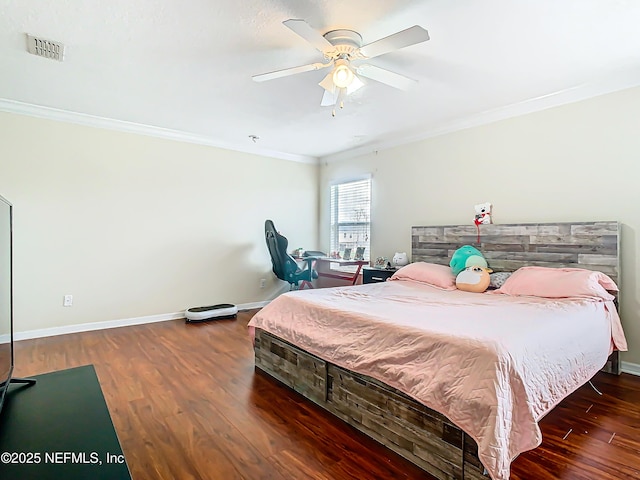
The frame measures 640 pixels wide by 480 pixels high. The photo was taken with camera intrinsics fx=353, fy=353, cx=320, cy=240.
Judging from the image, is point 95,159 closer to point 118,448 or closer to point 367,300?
point 367,300

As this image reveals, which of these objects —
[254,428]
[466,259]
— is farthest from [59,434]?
[466,259]

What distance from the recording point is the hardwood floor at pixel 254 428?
1.74 m

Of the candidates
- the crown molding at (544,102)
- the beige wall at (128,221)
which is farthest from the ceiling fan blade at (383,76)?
the beige wall at (128,221)

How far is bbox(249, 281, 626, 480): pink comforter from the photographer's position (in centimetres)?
150

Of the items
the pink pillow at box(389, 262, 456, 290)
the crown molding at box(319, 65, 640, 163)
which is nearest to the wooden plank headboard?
the pink pillow at box(389, 262, 456, 290)

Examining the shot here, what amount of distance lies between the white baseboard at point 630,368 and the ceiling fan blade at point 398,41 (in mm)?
3126

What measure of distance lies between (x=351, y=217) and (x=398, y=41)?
3674 millimetres

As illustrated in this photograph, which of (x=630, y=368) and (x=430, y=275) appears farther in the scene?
(x=430, y=275)

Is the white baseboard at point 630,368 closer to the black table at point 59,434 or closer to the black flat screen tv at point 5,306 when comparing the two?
the black table at point 59,434

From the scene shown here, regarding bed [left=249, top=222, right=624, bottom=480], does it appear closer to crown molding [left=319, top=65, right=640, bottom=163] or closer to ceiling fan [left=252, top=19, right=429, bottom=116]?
crown molding [left=319, top=65, right=640, bottom=163]

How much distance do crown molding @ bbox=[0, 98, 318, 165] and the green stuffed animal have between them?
3283 millimetres

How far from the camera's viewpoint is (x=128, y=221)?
14.3 ft

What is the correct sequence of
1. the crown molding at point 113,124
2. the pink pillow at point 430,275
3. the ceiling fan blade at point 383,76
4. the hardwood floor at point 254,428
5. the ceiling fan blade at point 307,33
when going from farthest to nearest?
the crown molding at point 113,124 → the pink pillow at point 430,275 → the ceiling fan blade at point 383,76 → the ceiling fan blade at point 307,33 → the hardwood floor at point 254,428

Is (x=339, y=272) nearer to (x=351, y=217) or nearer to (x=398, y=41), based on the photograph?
(x=351, y=217)
